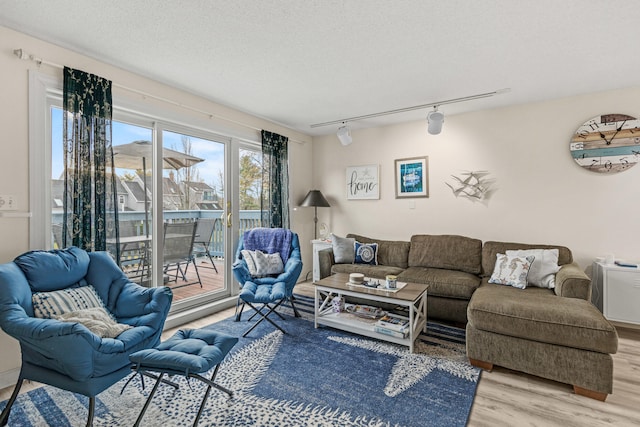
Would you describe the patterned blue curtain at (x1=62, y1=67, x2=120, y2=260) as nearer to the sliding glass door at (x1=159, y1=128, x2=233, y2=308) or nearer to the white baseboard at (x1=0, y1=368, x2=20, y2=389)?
the sliding glass door at (x1=159, y1=128, x2=233, y2=308)

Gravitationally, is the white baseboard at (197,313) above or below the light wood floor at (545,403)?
above

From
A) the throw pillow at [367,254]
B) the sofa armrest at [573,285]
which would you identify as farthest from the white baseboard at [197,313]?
the sofa armrest at [573,285]

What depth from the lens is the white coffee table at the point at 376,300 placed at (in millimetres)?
2680

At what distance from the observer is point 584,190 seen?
3418 mm

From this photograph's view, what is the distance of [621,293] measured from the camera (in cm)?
296

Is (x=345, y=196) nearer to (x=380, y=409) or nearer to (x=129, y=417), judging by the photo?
(x=380, y=409)

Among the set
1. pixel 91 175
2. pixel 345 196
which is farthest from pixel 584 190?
pixel 91 175

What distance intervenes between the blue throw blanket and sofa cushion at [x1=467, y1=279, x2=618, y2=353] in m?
2.15

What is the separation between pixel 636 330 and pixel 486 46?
3262 millimetres

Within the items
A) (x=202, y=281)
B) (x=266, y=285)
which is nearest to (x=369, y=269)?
(x=266, y=285)

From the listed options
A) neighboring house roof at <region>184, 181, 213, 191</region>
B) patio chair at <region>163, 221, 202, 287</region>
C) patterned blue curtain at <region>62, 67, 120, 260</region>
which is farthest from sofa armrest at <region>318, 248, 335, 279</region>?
patterned blue curtain at <region>62, 67, 120, 260</region>

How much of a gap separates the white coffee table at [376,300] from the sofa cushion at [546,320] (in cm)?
51

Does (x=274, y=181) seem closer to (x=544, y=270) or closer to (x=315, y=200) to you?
(x=315, y=200)

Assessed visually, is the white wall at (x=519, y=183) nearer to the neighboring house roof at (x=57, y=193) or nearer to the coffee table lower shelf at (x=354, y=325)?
the coffee table lower shelf at (x=354, y=325)
